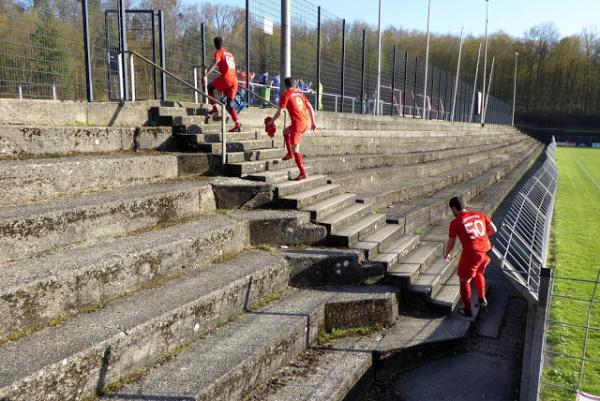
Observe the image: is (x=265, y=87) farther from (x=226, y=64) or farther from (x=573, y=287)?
(x=573, y=287)

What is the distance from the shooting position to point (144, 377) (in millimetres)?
3016

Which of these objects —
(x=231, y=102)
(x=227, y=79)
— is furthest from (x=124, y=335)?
(x=227, y=79)

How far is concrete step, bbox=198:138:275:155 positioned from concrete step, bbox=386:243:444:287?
2830 mm

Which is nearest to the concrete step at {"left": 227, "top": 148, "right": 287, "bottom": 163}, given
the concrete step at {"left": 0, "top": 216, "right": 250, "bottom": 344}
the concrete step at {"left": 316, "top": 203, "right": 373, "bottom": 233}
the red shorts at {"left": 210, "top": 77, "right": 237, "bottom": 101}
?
the red shorts at {"left": 210, "top": 77, "right": 237, "bottom": 101}

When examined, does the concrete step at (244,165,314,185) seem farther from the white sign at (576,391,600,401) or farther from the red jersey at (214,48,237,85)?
the white sign at (576,391,600,401)

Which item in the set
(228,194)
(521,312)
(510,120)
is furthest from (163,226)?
(510,120)

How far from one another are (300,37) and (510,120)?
6400cm

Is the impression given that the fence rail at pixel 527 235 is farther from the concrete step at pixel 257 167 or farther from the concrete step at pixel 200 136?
the concrete step at pixel 200 136

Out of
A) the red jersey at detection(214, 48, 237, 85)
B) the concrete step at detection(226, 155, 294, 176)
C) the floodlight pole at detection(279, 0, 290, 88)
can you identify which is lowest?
the concrete step at detection(226, 155, 294, 176)

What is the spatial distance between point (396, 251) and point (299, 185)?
5.04 feet

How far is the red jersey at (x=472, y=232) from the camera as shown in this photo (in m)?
4.72

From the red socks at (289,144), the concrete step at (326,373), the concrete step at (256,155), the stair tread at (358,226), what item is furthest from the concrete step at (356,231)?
the concrete step at (256,155)

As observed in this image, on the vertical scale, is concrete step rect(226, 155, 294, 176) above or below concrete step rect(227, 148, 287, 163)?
below

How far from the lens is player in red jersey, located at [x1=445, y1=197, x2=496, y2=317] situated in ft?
15.5
